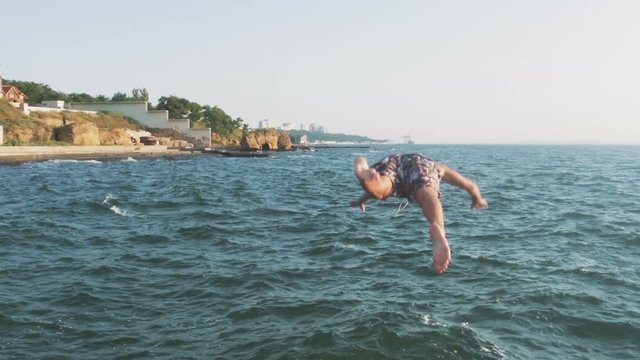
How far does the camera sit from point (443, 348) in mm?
9672

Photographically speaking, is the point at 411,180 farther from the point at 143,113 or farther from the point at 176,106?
the point at 176,106

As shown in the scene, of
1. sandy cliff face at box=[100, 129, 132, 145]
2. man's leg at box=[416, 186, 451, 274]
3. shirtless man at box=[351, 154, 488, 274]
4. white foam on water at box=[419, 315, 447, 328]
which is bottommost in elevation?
white foam on water at box=[419, 315, 447, 328]

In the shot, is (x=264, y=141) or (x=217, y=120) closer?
(x=264, y=141)

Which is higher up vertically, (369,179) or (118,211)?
(369,179)

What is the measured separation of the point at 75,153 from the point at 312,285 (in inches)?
2696

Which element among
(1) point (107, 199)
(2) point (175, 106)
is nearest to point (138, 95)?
(2) point (175, 106)

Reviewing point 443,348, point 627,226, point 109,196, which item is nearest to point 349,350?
point 443,348

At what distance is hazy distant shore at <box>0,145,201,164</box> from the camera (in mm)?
60344

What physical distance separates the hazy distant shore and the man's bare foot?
59.0m

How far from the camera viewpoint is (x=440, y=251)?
5164 mm

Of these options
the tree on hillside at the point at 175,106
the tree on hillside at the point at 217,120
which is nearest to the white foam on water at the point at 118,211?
the tree on hillside at the point at 175,106

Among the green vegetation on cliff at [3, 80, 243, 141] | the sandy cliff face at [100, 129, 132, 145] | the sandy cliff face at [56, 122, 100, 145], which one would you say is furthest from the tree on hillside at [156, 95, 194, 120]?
the sandy cliff face at [56, 122, 100, 145]

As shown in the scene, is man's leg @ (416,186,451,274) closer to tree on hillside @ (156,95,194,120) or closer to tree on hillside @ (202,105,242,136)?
tree on hillside @ (156,95,194,120)

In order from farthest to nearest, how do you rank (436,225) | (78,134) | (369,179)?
(78,134) < (369,179) < (436,225)
